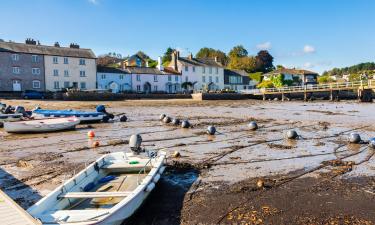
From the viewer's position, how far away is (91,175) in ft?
29.3

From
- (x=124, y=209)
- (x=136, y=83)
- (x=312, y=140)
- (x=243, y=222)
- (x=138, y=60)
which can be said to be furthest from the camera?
(x=138, y=60)

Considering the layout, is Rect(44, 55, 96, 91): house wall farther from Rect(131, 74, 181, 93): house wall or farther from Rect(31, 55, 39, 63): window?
Rect(131, 74, 181, 93): house wall

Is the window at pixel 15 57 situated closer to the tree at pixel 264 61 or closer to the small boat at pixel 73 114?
the small boat at pixel 73 114

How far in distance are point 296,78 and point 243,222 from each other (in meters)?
Result: 101

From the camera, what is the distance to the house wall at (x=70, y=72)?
6088cm

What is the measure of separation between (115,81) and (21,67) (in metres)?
17.6

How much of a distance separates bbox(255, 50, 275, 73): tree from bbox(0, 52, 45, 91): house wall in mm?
75277

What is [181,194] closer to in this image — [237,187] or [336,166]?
[237,187]

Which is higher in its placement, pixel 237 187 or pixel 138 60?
pixel 138 60

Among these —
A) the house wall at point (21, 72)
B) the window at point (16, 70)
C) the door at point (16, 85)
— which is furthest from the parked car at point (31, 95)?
the window at point (16, 70)

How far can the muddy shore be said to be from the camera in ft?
25.0

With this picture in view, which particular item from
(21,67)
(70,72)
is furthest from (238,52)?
(21,67)

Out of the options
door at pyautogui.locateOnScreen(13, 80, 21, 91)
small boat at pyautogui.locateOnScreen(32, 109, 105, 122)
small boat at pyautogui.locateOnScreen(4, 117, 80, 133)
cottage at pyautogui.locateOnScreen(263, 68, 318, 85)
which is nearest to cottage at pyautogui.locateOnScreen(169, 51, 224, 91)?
cottage at pyautogui.locateOnScreen(263, 68, 318, 85)

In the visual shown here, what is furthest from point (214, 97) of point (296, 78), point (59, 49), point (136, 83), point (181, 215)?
point (181, 215)
